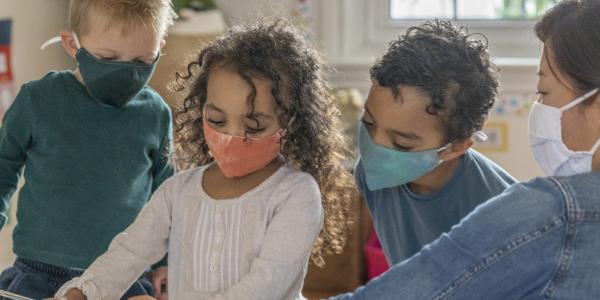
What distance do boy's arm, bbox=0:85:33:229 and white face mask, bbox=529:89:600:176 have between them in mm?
937

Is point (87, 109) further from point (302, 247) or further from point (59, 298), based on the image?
point (302, 247)

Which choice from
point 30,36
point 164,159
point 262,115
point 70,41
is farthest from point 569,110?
point 30,36

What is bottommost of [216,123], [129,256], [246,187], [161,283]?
[161,283]

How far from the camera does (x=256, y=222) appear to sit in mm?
1467

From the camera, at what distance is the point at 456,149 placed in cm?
161

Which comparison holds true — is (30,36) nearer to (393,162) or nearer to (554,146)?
(393,162)

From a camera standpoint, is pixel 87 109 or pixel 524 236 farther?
pixel 87 109

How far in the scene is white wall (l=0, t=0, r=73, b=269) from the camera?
3.12 meters

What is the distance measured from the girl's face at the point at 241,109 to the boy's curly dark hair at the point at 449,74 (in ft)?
0.73

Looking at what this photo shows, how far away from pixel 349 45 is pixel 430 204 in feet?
7.03

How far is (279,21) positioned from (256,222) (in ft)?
1.15

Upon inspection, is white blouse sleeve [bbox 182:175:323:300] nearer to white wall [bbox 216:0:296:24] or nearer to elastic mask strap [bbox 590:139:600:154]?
elastic mask strap [bbox 590:139:600:154]

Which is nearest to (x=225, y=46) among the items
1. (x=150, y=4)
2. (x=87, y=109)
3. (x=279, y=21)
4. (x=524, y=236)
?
(x=279, y=21)

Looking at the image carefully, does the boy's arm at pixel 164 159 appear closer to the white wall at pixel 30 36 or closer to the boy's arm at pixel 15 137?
the boy's arm at pixel 15 137
